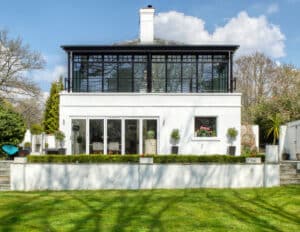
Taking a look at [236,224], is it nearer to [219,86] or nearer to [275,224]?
[275,224]

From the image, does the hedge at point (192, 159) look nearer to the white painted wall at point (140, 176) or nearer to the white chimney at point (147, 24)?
the white painted wall at point (140, 176)

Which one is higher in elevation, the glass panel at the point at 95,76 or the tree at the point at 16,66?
the tree at the point at 16,66

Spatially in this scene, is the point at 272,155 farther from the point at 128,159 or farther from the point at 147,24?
the point at 147,24

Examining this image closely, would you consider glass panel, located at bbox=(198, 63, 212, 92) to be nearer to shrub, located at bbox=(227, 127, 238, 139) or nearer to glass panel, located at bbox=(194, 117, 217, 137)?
glass panel, located at bbox=(194, 117, 217, 137)

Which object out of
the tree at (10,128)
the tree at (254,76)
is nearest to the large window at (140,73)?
the tree at (10,128)

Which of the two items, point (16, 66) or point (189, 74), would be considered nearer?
point (189, 74)

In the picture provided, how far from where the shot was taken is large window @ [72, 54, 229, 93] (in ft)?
66.9

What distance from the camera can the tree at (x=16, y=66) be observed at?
96.5ft

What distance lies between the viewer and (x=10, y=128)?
1978cm

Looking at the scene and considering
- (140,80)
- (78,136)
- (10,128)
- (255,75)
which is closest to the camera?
(78,136)

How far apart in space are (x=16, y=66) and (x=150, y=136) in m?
16.1

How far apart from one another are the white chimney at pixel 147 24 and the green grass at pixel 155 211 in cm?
1210

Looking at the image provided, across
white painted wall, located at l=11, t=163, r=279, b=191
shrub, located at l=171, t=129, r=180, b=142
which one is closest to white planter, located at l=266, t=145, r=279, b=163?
white painted wall, located at l=11, t=163, r=279, b=191

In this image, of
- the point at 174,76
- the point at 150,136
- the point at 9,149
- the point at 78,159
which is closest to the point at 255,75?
the point at 174,76
